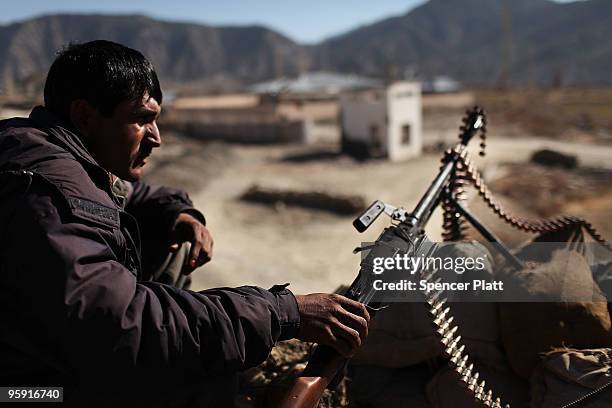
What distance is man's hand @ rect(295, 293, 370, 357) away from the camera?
1.73 metres

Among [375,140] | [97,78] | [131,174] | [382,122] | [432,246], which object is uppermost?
[97,78]

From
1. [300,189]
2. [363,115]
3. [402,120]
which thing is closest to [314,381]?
[300,189]

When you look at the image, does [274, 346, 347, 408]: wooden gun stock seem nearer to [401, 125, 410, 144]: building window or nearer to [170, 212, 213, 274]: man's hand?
[170, 212, 213, 274]: man's hand

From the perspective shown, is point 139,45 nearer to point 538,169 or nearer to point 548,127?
point 548,127

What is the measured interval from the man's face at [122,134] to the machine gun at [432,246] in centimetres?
92

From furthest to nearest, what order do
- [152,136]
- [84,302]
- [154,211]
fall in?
1. [154,211]
2. [152,136]
3. [84,302]

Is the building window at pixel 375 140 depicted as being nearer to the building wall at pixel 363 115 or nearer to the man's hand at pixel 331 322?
the building wall at pixel 363 115

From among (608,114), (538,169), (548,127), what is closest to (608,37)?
(608,114)

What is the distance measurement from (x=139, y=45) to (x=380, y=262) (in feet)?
445

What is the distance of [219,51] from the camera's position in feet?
451

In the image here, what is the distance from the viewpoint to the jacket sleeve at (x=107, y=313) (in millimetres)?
1411

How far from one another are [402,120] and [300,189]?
28.8ft

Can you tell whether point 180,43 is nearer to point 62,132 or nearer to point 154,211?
point 154,211

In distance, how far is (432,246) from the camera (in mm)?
2674
